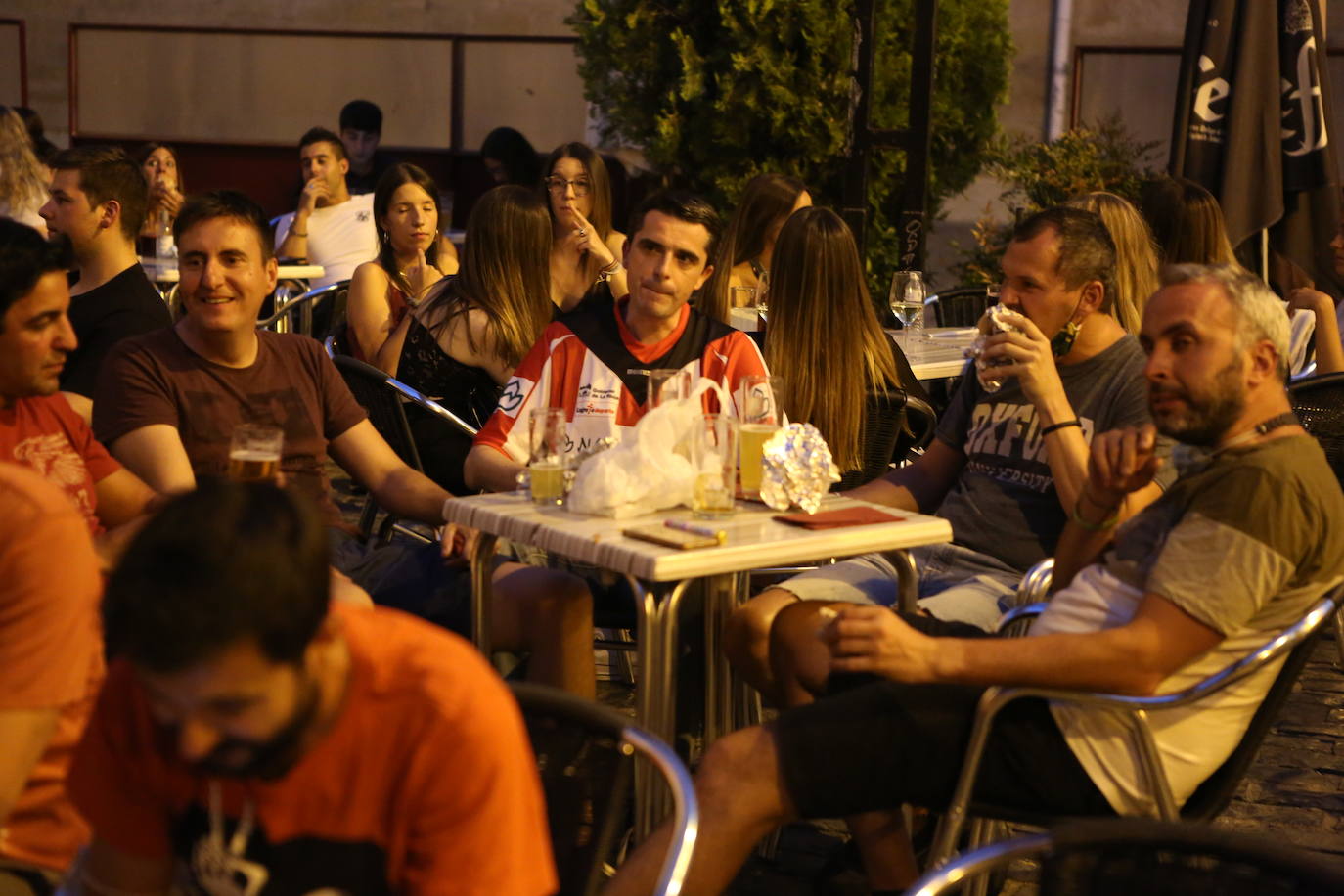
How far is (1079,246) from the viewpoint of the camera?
356cm

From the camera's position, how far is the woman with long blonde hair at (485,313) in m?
4.63

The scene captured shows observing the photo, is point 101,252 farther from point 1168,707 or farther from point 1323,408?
point 1323,408

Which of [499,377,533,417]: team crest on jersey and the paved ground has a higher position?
[499,377,533,417]: team crest on jersey

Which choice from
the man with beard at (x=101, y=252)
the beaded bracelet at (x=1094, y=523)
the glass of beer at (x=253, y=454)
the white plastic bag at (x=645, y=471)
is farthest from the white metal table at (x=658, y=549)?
the man with beard at (x=101, y=252)

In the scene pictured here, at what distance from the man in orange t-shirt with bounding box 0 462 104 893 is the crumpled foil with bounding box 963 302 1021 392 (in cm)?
214

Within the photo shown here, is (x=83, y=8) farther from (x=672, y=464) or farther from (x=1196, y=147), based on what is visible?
(x=672, y=464)

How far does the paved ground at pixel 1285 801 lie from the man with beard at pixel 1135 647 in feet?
2.53

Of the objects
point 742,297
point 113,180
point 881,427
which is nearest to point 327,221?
point 742,297

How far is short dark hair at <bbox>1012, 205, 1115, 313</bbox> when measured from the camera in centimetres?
354

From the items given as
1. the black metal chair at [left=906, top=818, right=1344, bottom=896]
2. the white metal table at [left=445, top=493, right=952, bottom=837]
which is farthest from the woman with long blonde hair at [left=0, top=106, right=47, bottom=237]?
the black metal chair at [left=906, top=818, right=1344, bottom=896]

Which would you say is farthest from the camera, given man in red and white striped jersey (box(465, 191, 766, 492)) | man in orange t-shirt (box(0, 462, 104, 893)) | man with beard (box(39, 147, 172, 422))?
man with beard (box(39, 147, 172, 422))

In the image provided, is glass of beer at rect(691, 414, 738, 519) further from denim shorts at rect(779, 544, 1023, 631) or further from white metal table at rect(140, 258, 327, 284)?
white metal table at rect(140, 258, 327, 284)

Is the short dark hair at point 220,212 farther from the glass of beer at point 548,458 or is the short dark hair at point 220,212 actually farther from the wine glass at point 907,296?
the wine glass at point 907,296

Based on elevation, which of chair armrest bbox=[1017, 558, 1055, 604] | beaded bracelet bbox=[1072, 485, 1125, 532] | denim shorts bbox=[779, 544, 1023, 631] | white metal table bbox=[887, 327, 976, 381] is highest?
white metal table bbox=[887, 327, 976, 381]
